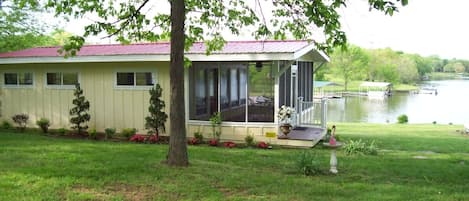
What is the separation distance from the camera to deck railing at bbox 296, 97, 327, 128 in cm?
1178

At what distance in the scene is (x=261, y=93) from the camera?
11133 mm

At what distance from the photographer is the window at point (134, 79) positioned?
37.8ft

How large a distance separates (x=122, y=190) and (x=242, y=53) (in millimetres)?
5500

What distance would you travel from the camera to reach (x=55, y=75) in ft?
41.5

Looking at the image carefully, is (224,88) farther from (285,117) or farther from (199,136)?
(285,117)

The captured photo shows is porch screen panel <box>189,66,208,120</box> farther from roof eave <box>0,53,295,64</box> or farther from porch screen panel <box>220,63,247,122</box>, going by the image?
roof eave <box>0,53,295,64</box>

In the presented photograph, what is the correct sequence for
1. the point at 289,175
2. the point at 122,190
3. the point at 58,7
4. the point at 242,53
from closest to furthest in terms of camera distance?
the point at 122,190 < the point at 289,175 < the point at 58,7 < the point at 242,53

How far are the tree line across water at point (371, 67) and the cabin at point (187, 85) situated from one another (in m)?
54.5

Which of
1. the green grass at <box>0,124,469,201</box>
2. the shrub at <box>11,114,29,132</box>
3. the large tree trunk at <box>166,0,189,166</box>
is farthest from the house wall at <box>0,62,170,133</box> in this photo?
the large tree trunk at <box>166,0,189,166</box>

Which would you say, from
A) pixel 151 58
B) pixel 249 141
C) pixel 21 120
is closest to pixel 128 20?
pixel 151 58

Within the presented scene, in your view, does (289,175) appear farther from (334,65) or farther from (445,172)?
(334,65)

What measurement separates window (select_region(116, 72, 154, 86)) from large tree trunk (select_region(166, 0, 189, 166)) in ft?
16.7

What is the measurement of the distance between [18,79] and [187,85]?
614 cm

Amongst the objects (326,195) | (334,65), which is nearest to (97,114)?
(326,195)
